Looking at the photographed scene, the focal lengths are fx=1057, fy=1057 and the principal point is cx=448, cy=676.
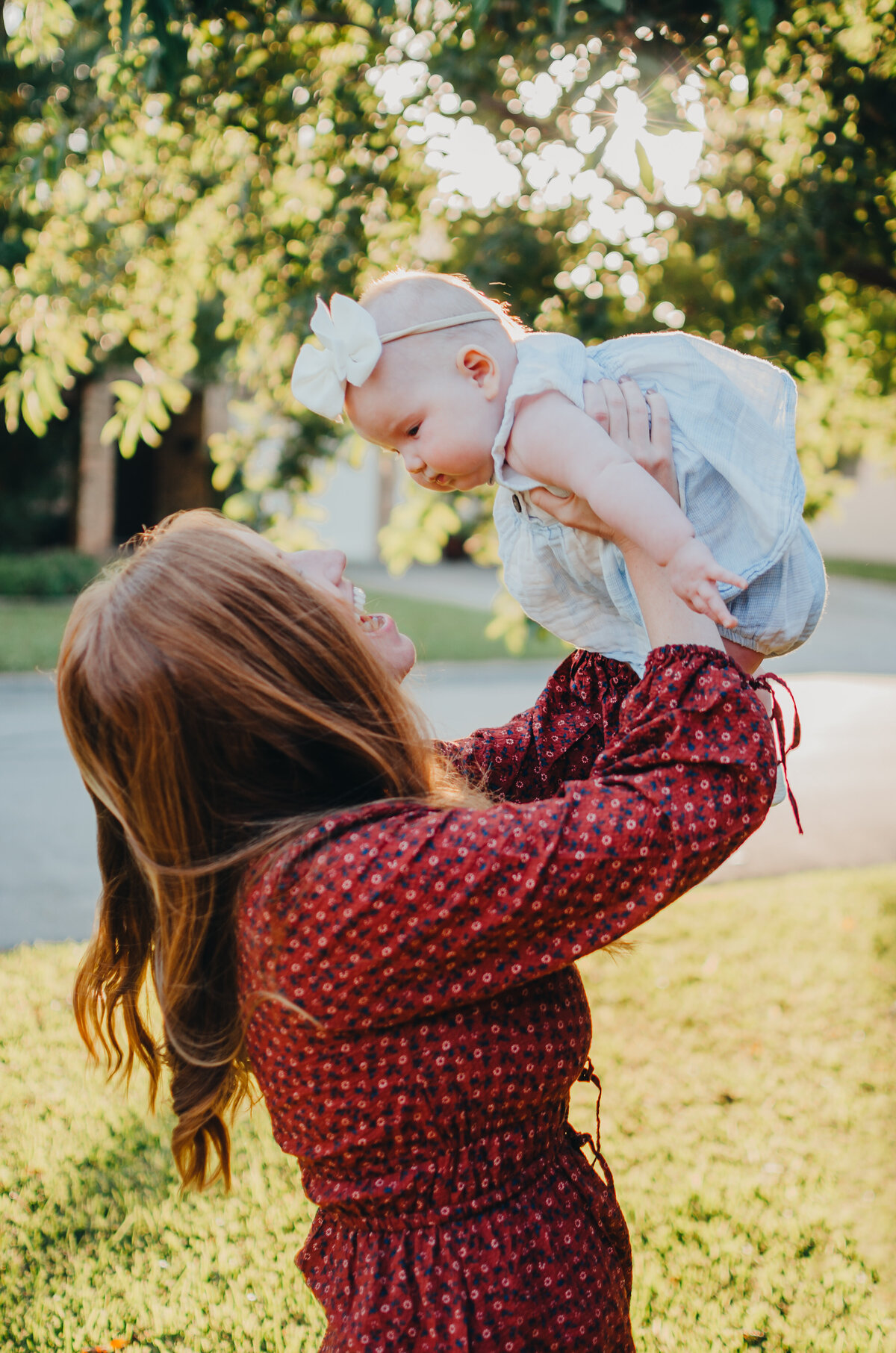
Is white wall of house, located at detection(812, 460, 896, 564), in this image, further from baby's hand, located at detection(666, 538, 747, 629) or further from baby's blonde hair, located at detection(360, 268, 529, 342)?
baby's hand, located at detection(666, 538, 747, 629)

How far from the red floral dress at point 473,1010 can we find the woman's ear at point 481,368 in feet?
1.59

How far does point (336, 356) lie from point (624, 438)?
0.44 m

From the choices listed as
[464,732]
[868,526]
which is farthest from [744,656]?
[868,526]

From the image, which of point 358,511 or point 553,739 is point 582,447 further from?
point 358,511

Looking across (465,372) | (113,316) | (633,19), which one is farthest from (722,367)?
(113,316)

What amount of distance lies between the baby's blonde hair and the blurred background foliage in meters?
1.15

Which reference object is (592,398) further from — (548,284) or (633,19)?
(548,284)

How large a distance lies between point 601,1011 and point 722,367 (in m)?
3.48

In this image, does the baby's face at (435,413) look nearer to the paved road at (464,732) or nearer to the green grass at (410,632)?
the paved road at (464,732)

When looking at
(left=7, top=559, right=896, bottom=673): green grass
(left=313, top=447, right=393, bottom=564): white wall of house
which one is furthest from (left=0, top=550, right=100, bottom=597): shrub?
(left=313, top=447, right=393, bottom=564): white wall of house

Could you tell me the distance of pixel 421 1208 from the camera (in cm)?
134

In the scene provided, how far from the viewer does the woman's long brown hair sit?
1.29 m

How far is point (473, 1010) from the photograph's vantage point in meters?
1.31

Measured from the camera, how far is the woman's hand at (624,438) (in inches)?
53.1
